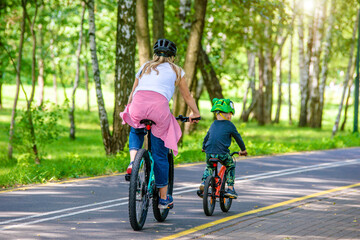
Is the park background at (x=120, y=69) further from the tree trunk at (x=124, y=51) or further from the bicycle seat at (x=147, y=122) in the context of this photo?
the bicycle seat at (x=147, y=122)

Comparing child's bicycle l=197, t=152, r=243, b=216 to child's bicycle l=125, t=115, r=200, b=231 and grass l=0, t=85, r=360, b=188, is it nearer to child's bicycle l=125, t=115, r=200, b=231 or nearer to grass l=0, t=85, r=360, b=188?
child's bicycle l=125, t=115, r=200, b=231

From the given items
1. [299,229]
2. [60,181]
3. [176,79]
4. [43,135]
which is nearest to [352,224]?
[299,229]

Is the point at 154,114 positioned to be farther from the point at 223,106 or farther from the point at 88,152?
the point at 88,152

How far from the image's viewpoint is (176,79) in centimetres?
671

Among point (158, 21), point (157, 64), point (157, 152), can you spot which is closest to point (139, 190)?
point (157, 152)

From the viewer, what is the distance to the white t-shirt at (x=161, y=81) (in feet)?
21.4

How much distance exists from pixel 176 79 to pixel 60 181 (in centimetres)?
443

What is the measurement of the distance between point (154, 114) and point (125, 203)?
7.75 feet

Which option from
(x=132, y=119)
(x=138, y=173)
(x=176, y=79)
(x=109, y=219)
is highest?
(x=176, y=79)

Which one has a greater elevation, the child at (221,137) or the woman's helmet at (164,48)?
the woman's helmet at (164,48)

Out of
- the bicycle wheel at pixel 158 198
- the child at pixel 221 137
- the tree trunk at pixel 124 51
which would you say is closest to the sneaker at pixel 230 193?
the child at pixel 221 137

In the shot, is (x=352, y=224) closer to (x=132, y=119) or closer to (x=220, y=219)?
(x=220, y=219)

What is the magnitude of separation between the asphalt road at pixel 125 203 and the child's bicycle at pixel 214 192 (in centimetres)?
14

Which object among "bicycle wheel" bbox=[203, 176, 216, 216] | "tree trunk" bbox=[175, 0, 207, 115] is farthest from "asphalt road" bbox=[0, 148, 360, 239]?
"tree trunk" bbox=[175, 0, 207, 115]
